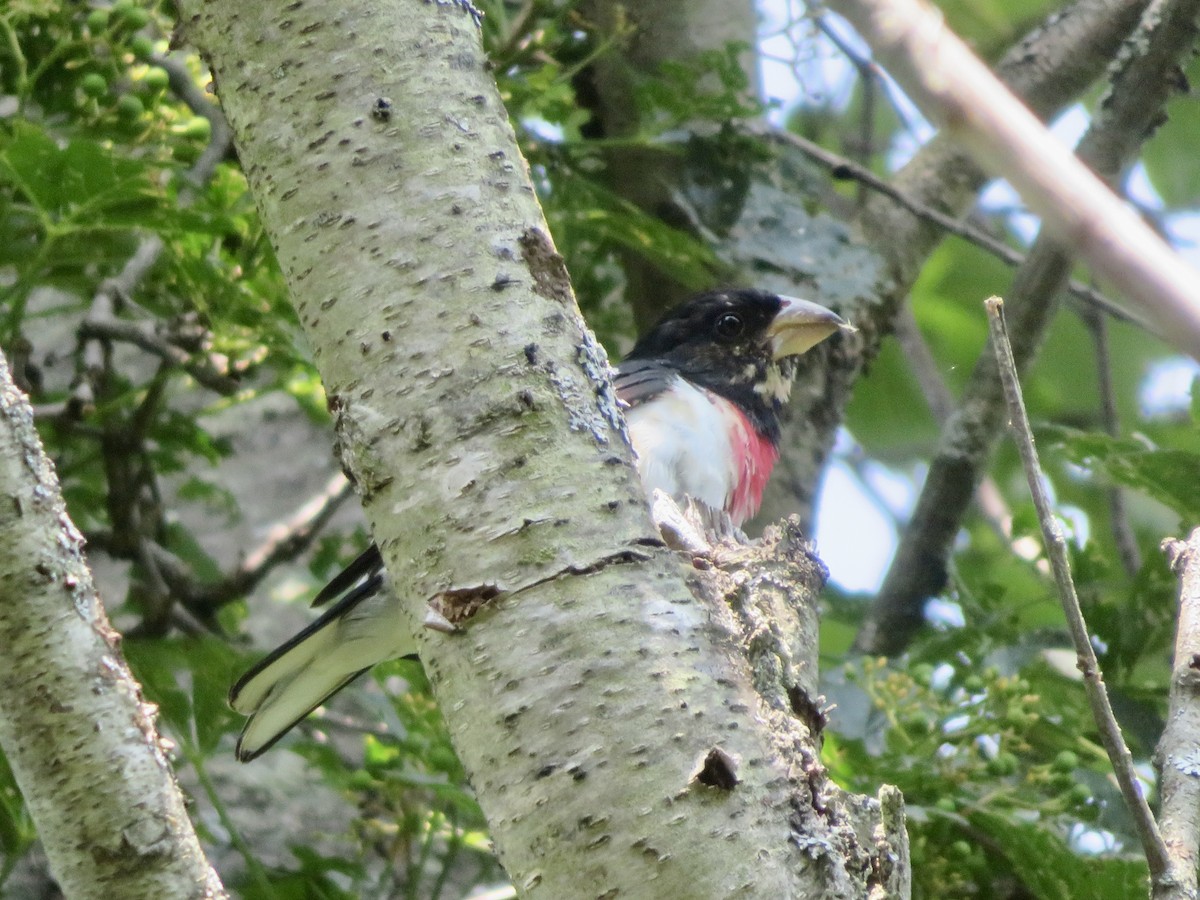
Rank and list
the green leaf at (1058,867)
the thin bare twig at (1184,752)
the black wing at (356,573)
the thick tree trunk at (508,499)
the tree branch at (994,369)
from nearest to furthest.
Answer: the thick tree trunk at (508,499)
the thin bare twig at (1184,752)
the green leaf at (1058,867)
the black wing at (356,573)
the tree branch at (994,369)

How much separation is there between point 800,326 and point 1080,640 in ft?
8.82

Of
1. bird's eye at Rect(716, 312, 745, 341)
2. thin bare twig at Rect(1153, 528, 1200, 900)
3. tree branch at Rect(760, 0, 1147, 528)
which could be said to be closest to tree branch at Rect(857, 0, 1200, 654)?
tree branch at Rect(760, 0, 1147, 528)

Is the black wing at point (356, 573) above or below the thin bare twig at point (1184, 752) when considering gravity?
below

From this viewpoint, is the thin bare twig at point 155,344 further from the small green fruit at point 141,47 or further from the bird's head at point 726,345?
the bird's head at point 726,345

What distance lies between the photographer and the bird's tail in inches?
130

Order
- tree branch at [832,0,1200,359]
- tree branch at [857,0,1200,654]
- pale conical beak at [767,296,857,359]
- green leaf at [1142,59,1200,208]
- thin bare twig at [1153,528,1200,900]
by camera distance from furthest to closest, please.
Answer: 1. green leaf at [1142,59,1200,208]
2. pale conical beak at [767,296,857,359]
3. tree branch at [857,0,1200,654]
4. thin bare twig at [1153,528,1200,900]
5. tree branch at [832,0,1200,359]

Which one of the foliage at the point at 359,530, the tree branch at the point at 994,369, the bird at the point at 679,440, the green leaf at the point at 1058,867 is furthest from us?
the tree branch at the point at 994,369

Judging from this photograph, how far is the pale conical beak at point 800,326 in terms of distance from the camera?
13.5ft

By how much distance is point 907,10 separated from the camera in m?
0.92

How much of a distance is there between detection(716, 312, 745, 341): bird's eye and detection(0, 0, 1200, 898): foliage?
0.93 feet

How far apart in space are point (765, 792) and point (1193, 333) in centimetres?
78

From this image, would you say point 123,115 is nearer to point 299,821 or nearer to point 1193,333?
point 299,821

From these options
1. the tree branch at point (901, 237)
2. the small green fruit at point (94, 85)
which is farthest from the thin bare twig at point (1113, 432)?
the small green fruit at point (94, 85)

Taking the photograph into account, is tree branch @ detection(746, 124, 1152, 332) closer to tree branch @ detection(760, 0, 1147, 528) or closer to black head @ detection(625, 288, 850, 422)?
tree branch @ detection(760, 0, 1147, 528)
